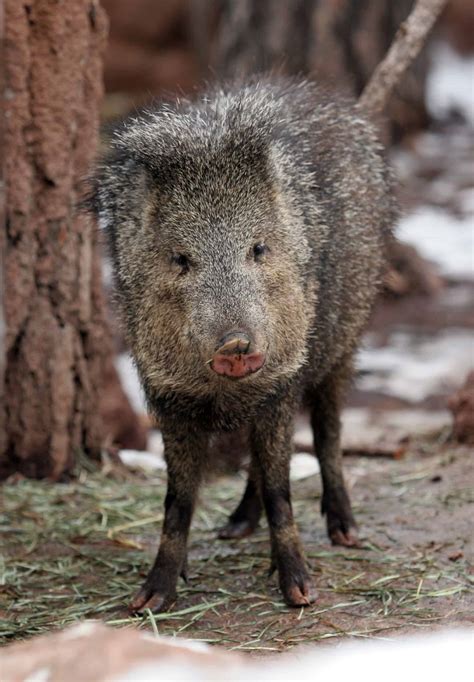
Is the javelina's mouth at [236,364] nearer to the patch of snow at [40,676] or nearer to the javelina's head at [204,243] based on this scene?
the javelina's head at [204,243]

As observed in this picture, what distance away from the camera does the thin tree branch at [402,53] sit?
16.8 ft

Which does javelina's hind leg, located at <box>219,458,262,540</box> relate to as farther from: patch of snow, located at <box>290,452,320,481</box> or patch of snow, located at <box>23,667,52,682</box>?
patch of snow, located at <box>23,667,52,682</box>

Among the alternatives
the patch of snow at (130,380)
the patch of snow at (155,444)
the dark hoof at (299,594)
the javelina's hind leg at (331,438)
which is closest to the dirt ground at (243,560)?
the dark hoof at (299,594)

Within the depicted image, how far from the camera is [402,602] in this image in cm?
364

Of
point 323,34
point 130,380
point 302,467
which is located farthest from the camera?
point 323,34

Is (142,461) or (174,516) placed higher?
(174,516)

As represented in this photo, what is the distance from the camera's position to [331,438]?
450cm

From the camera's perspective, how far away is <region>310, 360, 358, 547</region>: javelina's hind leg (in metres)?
4.43

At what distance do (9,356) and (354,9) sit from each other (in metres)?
6.24

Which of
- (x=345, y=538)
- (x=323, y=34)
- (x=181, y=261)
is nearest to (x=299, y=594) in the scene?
(x=345, y=538)

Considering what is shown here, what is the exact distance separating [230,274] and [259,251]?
0.21 meters

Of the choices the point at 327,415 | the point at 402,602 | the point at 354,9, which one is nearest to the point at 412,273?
the point at 354,9

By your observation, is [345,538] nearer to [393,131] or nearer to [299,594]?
[299,594]

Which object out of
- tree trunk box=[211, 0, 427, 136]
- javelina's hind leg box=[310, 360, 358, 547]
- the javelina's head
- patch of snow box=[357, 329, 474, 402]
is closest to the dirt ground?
javelina's hind leg box=[310, 360, 358, 547]
